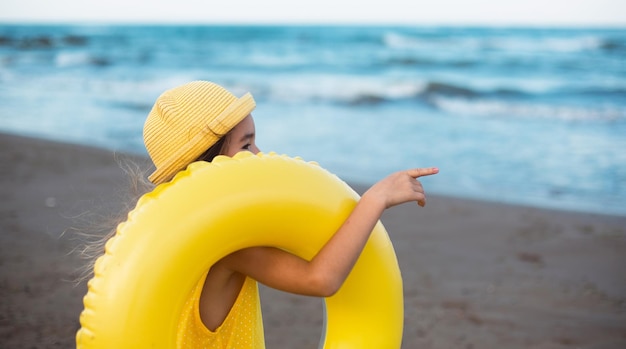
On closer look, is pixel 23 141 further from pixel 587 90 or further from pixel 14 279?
pixel 587 90

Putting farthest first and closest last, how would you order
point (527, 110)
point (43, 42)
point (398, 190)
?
point (43, 42) → point (527, 110) → point (398, 190)

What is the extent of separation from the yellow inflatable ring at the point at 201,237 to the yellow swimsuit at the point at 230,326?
11 cm

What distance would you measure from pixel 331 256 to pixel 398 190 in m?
0.23

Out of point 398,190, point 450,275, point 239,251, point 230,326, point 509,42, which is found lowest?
point 509,42

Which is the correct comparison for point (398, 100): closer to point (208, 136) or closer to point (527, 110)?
point (527, 110)

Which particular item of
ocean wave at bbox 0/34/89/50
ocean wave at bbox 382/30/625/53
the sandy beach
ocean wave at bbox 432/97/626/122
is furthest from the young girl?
ocean wave at bbox 0/34/89/50

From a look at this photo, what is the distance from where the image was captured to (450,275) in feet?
13.4

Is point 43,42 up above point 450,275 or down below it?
below

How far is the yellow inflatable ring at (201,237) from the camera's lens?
150 cm

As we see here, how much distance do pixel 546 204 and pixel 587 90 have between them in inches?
310

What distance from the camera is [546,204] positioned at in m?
5.57

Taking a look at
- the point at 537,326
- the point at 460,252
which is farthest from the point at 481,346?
the point at 460,252

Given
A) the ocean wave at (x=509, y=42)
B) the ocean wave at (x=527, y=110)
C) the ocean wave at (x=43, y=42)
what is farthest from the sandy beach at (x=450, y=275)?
the ocean wave at (x=43, y=42)

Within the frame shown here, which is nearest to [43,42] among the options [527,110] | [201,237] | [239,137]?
[527,110]
